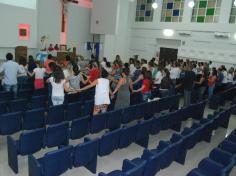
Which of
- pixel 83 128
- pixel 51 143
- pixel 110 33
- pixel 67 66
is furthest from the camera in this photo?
pixel 110 33

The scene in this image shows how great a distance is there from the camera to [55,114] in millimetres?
4953

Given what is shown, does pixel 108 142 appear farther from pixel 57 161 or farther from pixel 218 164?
pixel 218 164

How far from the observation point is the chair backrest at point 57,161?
2.97 m

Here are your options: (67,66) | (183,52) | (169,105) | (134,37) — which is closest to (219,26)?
(183,52)

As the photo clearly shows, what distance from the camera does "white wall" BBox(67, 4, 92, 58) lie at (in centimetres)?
1613

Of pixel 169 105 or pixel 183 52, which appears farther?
pixel 183 52

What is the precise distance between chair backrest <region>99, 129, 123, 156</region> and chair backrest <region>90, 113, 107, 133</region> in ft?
2.36

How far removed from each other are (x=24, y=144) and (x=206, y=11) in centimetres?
1377

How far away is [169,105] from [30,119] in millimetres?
3920

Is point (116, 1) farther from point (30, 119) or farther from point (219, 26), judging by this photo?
point (30, 119)

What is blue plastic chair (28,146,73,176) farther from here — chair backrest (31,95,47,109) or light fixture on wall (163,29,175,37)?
light fixture on wall (163,29,175,37)

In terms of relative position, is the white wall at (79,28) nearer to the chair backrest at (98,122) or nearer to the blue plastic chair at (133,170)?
the chair backrest at (98,122)

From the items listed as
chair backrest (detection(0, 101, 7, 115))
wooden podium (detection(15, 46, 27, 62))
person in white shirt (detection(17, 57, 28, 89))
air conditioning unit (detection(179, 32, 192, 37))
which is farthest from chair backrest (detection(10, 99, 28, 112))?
air conditioning unit (detection(179, 32, 192, 37))

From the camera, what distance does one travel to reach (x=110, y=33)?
52.9ft
